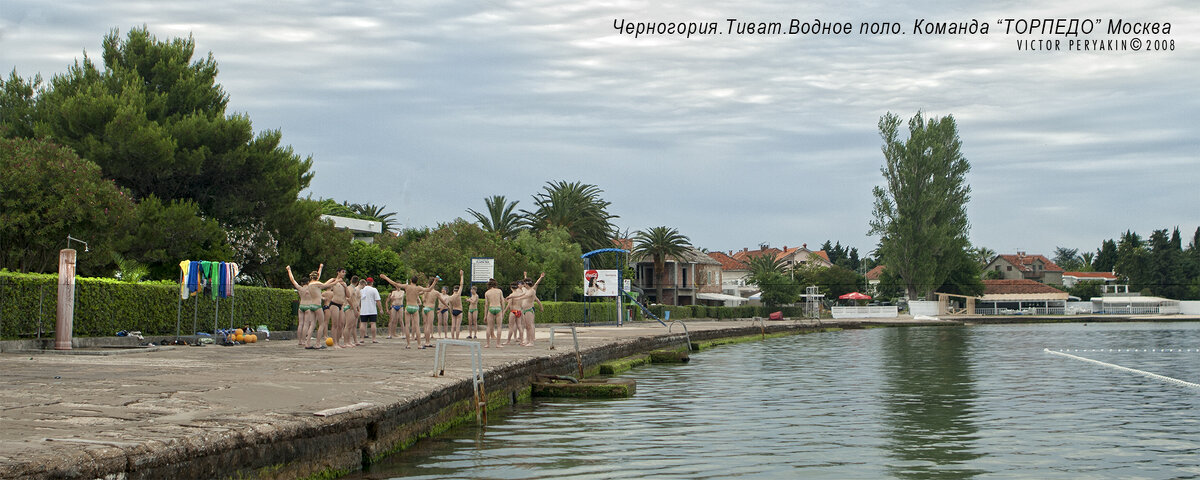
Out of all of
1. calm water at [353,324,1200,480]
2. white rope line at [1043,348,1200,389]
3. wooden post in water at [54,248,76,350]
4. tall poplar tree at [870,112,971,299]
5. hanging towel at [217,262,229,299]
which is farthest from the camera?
tall poplar tree at [870,112,971,299]

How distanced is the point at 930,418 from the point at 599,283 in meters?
34.1

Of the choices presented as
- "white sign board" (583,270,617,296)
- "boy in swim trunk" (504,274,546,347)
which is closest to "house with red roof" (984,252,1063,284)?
"white sign board" (583,270,617,296)

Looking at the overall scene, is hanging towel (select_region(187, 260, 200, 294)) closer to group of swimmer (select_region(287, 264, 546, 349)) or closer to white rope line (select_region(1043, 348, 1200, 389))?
group of swimmer (select_region(287, 264, 546, 349))

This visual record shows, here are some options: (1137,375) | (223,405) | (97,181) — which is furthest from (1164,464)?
(97,181)

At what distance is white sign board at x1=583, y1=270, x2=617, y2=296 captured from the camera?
161 ft

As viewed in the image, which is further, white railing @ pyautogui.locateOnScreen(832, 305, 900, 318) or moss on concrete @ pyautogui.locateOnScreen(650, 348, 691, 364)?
white railing @ pyautogui.locateOnScreen(832, 305, 900, 318)

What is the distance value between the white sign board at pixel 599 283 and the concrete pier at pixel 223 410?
30.1m

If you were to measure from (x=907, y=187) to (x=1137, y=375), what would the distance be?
63105 millimetres

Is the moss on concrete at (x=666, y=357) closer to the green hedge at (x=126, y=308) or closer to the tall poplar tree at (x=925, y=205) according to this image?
the green hedge at (x=126, y=308)

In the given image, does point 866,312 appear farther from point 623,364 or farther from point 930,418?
point 930,418

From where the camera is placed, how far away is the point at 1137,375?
25.2 metres

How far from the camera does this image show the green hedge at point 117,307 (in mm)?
19938

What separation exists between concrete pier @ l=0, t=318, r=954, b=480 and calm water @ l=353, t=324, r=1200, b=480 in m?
0.51

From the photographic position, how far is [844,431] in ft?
45.4
